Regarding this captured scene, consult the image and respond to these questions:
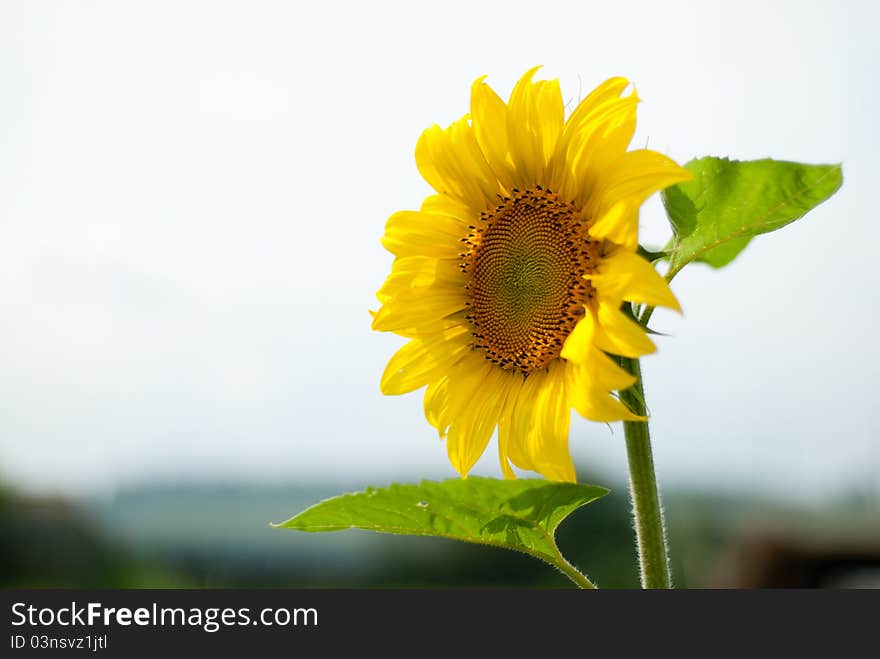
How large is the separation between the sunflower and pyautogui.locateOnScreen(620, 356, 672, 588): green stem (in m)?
0.05

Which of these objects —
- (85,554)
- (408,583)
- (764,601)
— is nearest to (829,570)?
(408,583)

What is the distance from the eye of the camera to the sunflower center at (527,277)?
1.05 metres

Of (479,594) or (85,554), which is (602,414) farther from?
(85,554)

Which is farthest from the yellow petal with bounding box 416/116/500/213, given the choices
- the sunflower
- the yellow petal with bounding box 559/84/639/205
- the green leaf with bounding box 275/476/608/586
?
the green leaf with bounding box 275/476/608/586

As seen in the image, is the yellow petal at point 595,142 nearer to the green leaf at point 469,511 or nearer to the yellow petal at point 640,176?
the yellow petal at point 640,176

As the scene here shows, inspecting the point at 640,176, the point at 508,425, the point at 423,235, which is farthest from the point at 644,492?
the point at 423,235

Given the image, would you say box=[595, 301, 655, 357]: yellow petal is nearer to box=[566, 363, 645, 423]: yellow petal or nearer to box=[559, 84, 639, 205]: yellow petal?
box=[566, 363, 645, 423]: yellow petal

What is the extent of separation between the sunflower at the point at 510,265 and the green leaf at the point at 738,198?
8cm

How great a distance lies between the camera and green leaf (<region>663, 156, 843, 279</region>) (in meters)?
0.96

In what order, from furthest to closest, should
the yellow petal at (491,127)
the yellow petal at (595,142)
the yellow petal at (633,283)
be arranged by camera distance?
the yellow petal at (491,127) → the yellow petal at (595,142) → the yellow petal at (633,283)

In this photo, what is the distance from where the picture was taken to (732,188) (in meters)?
0.97

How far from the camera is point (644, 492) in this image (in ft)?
2.96

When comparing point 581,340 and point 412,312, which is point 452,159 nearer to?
point 412,312

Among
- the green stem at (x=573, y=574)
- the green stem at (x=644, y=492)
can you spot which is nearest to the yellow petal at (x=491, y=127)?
the green stem at (x=644, y=492)
